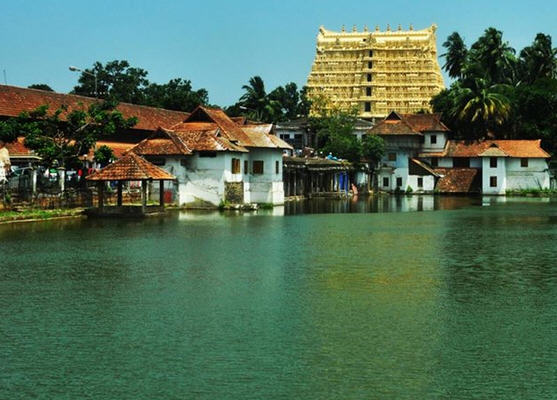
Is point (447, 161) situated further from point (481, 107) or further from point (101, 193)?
point (101, 193)

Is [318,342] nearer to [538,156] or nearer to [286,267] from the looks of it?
[286,267]

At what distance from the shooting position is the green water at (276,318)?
38.5 feet

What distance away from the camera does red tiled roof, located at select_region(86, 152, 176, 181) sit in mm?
40688

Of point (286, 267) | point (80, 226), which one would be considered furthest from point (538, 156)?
point (286, 267)

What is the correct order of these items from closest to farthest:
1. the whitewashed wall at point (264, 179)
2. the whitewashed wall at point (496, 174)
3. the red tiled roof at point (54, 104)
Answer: the red tiled roof at point (54, 104) → the whitewashed wall at point (264, 179) → the whitewashed wall at point (496, 174)

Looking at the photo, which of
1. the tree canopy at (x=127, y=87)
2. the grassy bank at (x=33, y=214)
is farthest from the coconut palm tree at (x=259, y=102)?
the grassy bank at (x=33, y=214)

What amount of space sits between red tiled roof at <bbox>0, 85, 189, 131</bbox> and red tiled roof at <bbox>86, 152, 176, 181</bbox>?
5.32 meters

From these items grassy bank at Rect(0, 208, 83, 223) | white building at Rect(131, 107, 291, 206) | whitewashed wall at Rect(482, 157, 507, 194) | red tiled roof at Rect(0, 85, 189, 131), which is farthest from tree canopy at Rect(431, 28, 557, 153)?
Answer: grassy bank at Rect(0, 208, 83, 223)

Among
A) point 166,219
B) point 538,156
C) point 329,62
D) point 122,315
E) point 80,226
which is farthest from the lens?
point 329,62

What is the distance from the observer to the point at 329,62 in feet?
340

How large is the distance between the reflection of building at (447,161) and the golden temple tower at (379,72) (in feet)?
65.9

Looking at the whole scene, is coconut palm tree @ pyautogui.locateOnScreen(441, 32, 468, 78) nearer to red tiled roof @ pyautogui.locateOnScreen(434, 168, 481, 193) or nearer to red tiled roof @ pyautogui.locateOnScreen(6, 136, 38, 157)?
red tiled roof @ pyautogui.locateOnScreen(434, 168, 481, 193)

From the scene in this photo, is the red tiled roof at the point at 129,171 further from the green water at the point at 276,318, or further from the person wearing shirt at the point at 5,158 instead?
the green water at the point at 276,318

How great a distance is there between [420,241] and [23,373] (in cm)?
1971
